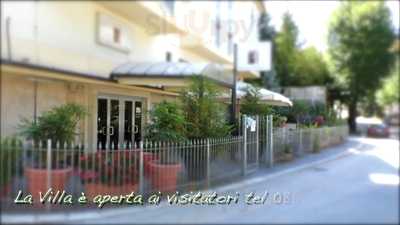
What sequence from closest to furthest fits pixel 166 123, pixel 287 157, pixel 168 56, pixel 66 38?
pixel 66 38
pixel 166 123
pixel 287 157
pixel 168 56

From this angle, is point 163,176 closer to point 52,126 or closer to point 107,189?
point 107,189

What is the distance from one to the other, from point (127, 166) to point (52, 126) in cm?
163

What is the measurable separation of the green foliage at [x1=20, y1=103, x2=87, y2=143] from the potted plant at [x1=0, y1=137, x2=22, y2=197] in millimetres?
1002

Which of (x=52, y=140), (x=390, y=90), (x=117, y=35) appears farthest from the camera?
(x=390, y=90)

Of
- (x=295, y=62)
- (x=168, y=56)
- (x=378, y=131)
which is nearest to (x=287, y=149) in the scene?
(x=168, y=56)

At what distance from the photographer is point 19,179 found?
231 inches

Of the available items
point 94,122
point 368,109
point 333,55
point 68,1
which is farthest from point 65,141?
point 368,109

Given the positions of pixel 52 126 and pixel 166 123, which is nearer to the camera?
pixel 52 126

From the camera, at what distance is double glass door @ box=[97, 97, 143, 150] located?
36.4ft

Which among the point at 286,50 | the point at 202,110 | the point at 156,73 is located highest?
the point at 286,50

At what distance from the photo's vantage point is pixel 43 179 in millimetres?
6098

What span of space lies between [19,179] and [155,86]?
6.35 m

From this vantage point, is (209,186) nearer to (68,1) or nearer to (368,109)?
Result: (68,1)

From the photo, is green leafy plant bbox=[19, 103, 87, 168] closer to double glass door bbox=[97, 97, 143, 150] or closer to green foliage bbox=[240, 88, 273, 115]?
double glass door bbox=[97, 97, 143, 150]
